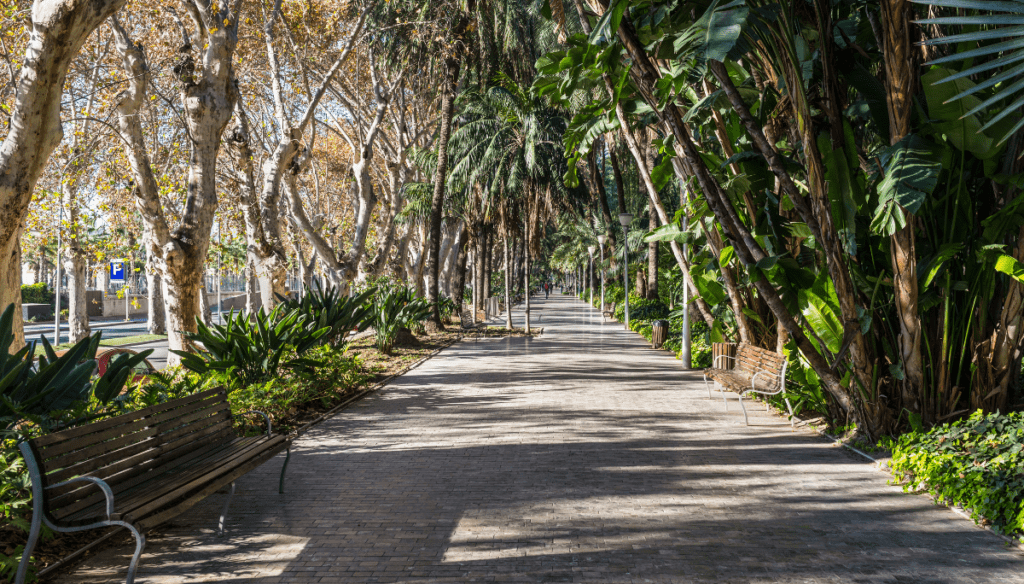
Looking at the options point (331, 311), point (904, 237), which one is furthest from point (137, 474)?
point (331, 311)

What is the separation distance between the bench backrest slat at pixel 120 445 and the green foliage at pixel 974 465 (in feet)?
18.0

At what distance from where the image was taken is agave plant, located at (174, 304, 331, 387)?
339 inches

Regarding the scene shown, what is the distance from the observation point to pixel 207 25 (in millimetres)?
10203

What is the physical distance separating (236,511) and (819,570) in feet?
13.0

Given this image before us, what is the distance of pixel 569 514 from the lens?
511cm

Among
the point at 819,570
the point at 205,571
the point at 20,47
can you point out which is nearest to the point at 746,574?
the point at 819,570

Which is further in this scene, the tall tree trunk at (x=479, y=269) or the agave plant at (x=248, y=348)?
the tall tree trunk at (x=479, y=269)

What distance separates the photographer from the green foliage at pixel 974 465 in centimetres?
480

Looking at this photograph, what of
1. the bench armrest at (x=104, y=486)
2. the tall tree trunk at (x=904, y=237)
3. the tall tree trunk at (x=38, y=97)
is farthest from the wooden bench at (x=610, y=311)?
the bench armrest at (x=104, y=486)

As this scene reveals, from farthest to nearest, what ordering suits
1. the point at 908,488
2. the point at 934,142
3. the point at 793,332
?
the point at 793,332 → the point at 934,142 → the point at 908,488

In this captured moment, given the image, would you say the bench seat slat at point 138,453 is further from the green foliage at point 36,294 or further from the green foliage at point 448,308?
the green foliage at point 36,294

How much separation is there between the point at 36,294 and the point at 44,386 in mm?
54594

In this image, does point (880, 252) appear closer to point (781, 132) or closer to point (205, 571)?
point (781, 132)

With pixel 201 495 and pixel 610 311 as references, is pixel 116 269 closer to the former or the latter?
pixel 201 495
